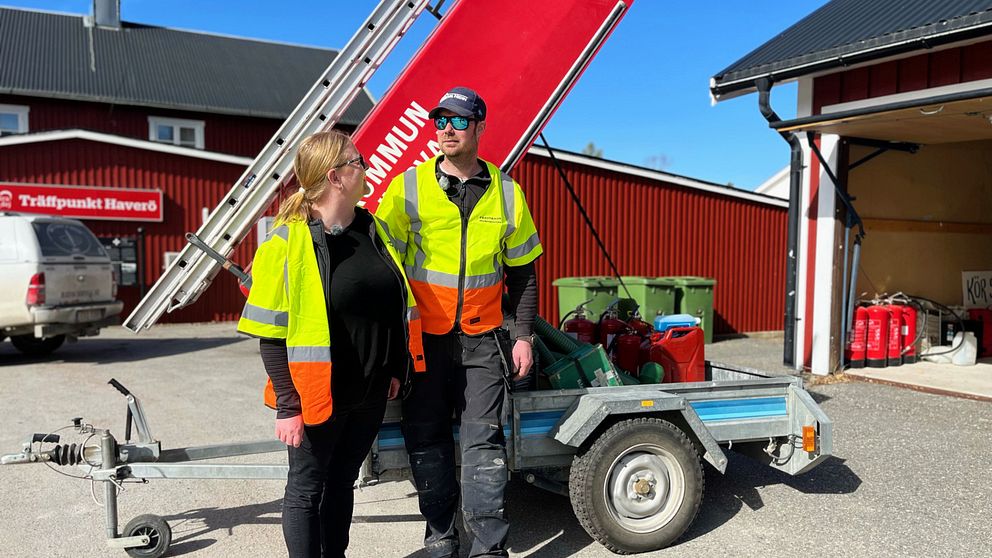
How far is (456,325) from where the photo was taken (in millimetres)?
3215

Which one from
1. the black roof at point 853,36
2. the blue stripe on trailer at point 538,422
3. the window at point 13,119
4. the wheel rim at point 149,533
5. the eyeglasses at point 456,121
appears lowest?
the wheel rim at point 149,533

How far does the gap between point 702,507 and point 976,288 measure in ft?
31.0

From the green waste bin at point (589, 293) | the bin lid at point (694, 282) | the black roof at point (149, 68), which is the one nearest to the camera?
the green waste bin at point (589, 293)

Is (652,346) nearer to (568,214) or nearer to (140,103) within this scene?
(568,214)

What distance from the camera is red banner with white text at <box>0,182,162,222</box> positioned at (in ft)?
42.4

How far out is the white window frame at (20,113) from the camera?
17.3 metres

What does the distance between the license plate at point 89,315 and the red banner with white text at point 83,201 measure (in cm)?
416

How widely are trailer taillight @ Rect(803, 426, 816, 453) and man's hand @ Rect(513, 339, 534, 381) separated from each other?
1.66m

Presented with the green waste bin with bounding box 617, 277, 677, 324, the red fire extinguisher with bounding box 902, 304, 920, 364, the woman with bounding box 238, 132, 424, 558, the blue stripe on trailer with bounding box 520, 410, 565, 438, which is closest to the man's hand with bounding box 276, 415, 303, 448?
the woman with bounding box 238, 132, 424, 558

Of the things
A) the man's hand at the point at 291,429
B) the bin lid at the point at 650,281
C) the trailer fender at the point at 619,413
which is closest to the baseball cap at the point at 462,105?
the man's hand at the point at 291,429

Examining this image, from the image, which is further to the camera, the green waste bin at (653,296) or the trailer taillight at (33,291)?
the green waste bin at (653,296)

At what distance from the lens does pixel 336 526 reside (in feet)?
9.68

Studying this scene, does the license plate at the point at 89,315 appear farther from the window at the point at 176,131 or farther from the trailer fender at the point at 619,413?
the window at the point at 176,131

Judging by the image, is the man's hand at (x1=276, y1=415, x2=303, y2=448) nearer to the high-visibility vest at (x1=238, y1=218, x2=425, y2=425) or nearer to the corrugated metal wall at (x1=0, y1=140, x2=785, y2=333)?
the high-visibility vest at (x1=238, y1=218, x2=425, y2=425)
